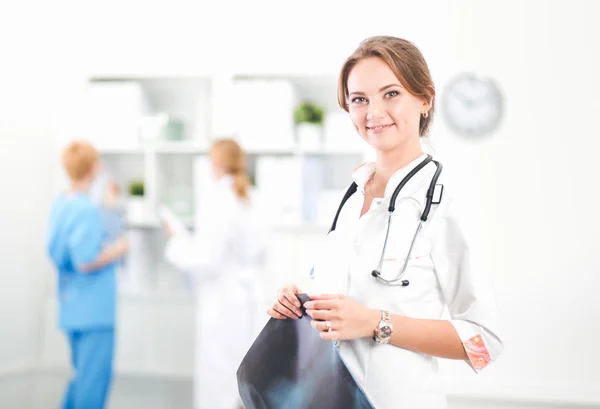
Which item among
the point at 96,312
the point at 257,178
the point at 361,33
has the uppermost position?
the point at 361,33

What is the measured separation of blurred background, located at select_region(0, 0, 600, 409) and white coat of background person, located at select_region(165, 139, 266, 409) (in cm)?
52

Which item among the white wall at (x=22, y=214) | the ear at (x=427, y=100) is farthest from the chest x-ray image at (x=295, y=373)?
the white wall at (x=22, y=214)

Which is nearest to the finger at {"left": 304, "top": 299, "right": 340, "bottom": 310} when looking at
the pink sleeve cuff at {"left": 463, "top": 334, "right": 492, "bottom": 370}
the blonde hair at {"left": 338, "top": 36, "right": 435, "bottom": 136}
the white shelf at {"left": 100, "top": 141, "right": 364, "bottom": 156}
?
the pink sleeve cuff at {"left": 463, "top": 334, "right": 492, "bottom": 370}

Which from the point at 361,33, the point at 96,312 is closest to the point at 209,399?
the point at 96,312

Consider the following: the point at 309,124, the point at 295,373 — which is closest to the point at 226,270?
the point at 309,124

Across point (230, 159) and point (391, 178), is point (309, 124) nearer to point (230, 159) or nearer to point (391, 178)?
point (230, 159)

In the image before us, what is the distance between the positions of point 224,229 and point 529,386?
6.78ft

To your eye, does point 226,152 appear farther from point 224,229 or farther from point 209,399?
point 209,399

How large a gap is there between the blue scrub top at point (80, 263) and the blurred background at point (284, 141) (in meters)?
0.85

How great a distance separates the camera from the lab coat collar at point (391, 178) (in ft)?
3.36

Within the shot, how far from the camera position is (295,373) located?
978 mm

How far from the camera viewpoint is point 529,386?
400 centimetres

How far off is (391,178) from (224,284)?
2.51 metres

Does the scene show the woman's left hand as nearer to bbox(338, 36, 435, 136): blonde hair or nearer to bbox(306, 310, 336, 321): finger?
bbox(306, 310, 336, 321): finger
